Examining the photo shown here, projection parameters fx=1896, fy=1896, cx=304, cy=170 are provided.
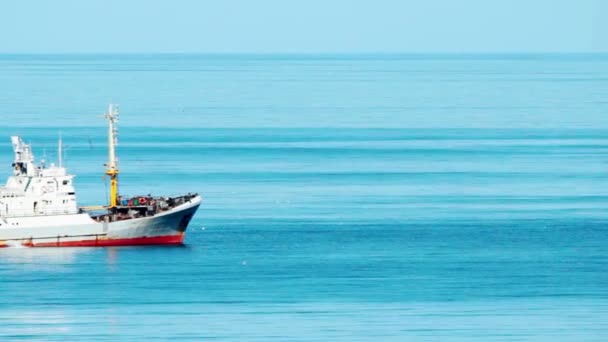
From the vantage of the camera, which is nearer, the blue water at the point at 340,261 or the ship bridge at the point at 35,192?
the blue water at the point at 340,261

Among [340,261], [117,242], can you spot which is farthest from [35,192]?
[340,261]

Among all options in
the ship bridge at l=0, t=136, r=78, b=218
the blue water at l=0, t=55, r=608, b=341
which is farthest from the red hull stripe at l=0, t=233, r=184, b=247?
the ship bridge at l=0, t=136, r=78, b=218

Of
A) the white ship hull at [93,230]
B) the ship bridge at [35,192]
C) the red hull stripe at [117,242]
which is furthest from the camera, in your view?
the red hull stripe at [117,242]

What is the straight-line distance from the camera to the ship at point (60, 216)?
9344cm

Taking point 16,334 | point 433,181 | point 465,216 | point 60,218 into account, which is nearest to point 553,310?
point 16,334

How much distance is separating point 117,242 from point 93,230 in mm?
1437

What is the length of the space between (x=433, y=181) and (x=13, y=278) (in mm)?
56661

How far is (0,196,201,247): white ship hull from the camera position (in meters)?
93.4

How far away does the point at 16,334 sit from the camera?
2840 inches

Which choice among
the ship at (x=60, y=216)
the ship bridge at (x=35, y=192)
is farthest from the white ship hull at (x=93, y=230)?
the ship bridge at (x=35, y=192)

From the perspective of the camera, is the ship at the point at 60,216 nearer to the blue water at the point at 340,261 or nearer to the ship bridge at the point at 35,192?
the ship bridge at the point at 35,192

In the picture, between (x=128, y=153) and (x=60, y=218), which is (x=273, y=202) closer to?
(x=60, y=218)

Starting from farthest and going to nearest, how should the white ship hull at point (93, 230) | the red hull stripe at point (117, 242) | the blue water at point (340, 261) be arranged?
the red hull stripe at point (117, 242), the white ship hull at point (93, 230), the blue water at point (340, 261)

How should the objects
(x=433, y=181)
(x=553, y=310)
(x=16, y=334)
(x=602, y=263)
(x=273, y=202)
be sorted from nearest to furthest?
(x=16, y=334) → (x=553, y=310) → (x=602, y=263) → (x=273, y=202) → (x=433, y=181)
